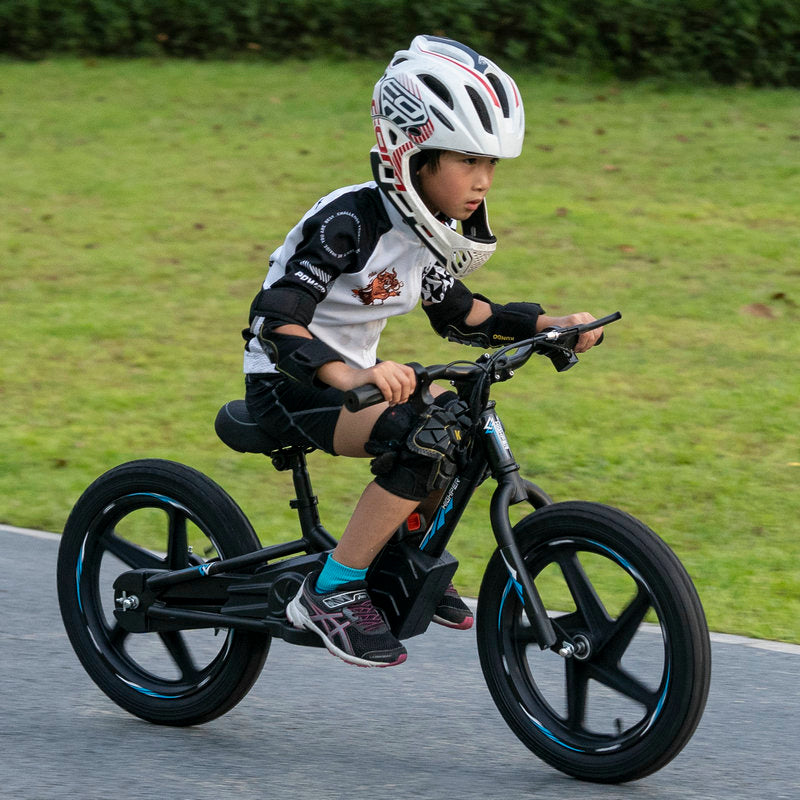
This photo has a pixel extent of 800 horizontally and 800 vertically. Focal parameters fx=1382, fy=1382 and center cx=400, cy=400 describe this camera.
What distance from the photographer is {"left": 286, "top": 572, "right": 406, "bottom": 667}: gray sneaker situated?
158 inches

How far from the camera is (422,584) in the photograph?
406 cm

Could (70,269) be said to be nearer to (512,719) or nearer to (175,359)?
(175,359)

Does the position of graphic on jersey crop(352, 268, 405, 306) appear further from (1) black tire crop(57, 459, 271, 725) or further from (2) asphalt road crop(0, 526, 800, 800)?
(2) asphalt road crop(0, 526, 800, 800)

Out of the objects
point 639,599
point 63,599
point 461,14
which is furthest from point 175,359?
point 461,14

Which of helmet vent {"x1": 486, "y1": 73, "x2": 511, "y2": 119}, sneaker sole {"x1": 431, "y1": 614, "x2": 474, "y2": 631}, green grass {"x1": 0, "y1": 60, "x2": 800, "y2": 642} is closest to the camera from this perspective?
helmet vent {"x1": 486, "y1": 73, "x2": 511, "y2": 119}

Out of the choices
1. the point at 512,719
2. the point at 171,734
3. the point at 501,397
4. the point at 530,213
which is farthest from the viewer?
the point at 530,213

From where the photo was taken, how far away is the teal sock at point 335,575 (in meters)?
4.08

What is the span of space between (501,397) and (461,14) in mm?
7468

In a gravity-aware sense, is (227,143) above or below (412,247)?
A: below

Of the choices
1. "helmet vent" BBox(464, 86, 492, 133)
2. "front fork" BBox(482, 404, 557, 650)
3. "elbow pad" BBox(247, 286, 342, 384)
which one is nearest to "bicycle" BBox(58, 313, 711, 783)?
"front fork" BBox(482, 404, 557, 650)

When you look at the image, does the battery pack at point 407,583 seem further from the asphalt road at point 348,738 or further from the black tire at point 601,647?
the asphalt road at point 348,738

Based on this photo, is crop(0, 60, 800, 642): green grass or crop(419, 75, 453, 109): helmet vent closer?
crop(419, 75, 453, 109): helmet vent

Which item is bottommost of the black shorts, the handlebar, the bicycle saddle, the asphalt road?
the asphalt road

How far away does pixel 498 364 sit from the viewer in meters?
3.88
